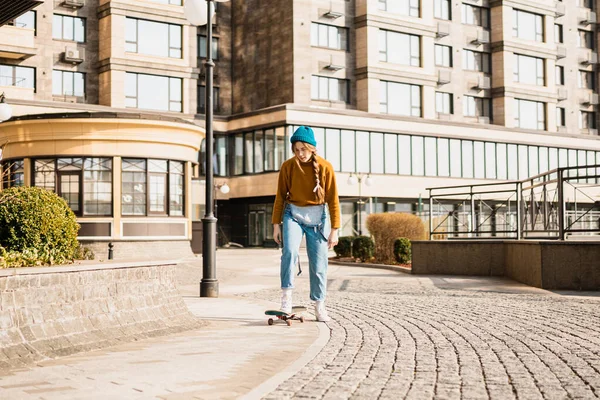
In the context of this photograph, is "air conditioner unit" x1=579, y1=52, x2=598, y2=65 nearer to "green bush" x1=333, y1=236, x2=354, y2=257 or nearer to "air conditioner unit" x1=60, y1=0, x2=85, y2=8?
"air conditioner unit" x1=60, y1=0, x2=85, y2=8

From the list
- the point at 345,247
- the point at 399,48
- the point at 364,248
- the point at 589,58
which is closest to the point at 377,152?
the point at 399,48

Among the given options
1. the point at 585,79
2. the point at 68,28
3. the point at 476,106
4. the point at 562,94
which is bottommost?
the point at 476,106

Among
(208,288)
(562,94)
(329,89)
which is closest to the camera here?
(208,288)

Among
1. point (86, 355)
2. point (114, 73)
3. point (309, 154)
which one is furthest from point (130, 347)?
point (114, 73)

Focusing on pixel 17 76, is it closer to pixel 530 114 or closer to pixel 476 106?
pixel 476 106

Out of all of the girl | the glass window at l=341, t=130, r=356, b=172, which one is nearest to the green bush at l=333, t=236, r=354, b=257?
the girl

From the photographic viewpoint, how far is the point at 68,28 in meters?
44.5

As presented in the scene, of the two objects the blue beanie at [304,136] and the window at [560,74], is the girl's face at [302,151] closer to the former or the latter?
the blue beanie at [304,136]

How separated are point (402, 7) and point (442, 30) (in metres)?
4.03

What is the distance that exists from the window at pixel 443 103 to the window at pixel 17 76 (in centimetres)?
2681

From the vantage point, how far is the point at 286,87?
154 feet

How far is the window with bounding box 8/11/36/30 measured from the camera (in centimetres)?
4182

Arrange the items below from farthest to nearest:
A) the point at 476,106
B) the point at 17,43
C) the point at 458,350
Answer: the point at 476,106, the point at 17,43, the point at 458,350

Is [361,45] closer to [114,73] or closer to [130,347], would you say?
[114,73]
